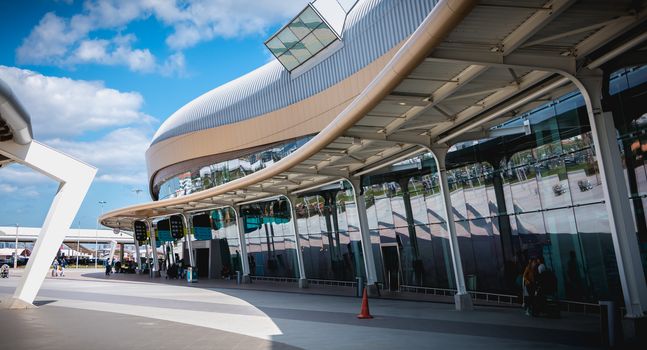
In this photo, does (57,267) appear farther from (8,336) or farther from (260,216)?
(8,336)

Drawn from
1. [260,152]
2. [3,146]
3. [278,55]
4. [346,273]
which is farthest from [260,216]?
[3,146]

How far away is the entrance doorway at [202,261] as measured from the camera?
40766mm

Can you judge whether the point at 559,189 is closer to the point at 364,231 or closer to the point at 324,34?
the point at 364,231

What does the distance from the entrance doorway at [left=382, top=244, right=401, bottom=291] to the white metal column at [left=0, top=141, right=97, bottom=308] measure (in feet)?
44.3

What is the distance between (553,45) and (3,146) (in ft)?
60.6

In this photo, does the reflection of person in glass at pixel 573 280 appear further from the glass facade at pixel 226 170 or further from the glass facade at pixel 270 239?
the glass facade at pixel 270 239

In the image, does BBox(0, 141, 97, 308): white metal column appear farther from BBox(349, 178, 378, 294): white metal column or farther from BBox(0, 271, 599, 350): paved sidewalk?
BBox(349, 178, 378, 294): white metal column

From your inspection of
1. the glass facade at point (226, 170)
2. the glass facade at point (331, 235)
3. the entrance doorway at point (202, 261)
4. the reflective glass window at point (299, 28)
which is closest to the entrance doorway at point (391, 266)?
the glass facade at point (331, 235)

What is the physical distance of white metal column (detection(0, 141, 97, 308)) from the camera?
61.8 feet

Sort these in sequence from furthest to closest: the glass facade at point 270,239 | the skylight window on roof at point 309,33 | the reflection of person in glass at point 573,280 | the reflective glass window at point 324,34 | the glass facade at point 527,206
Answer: the glass facade at point 270,239 → the reflective glass window at point 324,34 → the skylight window on roof at point 309,33 → the reflection of person in glass at point 573,280 → the glass facade at point 527,206

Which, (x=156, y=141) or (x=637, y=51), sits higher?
(x=156, y=141)

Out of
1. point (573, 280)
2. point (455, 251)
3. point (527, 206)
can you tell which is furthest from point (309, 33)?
point (573, 280)

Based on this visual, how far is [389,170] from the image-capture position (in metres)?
22.4

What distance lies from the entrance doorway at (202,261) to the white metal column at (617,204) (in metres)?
35.2
